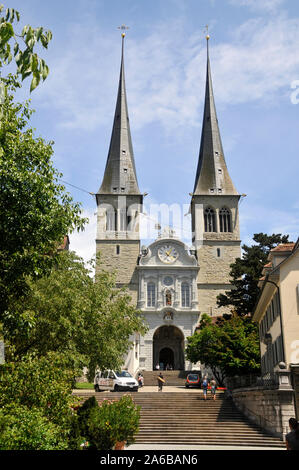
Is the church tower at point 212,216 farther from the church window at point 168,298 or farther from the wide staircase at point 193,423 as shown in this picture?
the wide staircase at point 193,423

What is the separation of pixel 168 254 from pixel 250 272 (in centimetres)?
1756

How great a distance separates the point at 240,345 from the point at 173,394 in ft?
26.6

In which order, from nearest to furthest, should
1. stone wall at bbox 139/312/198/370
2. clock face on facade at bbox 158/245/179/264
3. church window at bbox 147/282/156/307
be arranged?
stone wall at bbox 139/312/198/370, church window at bbox 147/282/156/307, clock face on facade at bbox 158/245/179/264

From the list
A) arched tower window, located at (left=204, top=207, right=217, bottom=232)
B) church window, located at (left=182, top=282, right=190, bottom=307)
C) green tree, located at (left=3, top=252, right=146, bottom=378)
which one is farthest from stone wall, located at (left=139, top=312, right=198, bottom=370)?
green tree, located at (left=3, top=252, right=146, bottom=378)

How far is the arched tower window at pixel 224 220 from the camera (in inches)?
2395

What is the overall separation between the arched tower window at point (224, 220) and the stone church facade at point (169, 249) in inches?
5.0

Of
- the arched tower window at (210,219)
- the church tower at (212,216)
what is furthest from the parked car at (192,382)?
the arched tower window at (210,219)

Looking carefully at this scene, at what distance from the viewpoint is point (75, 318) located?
18859mm

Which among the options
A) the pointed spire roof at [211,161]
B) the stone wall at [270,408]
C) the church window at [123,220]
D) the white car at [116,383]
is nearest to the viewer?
the stone wall at [270,408]

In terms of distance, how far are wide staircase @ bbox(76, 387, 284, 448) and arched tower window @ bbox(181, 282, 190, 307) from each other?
30584 mm

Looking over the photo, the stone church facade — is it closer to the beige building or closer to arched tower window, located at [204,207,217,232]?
arched tower window, located at [204,207,217,232]

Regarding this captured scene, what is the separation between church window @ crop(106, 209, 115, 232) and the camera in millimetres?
60350

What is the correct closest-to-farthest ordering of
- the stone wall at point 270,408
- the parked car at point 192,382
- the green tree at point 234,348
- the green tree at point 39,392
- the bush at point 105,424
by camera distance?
the green tree at point 39,392, the bush at point 105,424, the stone wall at point 270,408, the green tree at point 234,348, the parked car at point 192,382

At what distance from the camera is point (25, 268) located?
40.5 ft
